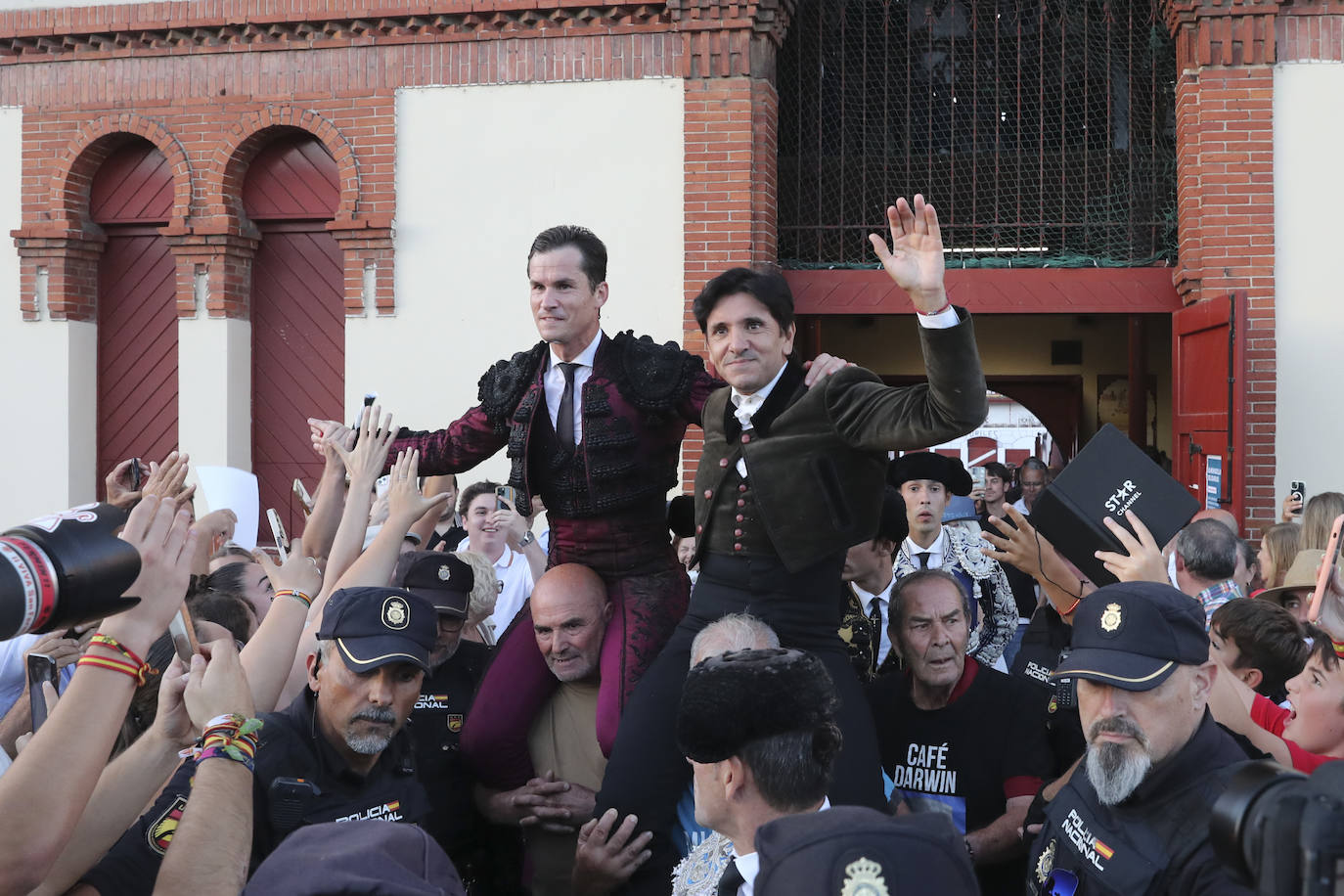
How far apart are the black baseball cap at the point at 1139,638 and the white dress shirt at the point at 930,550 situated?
3.27 m

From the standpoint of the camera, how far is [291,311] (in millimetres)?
10281

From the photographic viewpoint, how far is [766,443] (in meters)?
3.54

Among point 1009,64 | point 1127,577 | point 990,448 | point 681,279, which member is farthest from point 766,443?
point 990,448

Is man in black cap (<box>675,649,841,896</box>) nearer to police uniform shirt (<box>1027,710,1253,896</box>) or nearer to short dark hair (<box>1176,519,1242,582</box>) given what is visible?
police uniform shirt (<box>1027,710,1253,896</box>)

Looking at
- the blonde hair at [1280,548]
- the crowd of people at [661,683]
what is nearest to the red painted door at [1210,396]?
the blonde hair at [1280,548]

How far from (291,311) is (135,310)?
137 centimetres

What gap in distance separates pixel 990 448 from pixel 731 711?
2525 cm

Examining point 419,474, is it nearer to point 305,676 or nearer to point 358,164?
point 305,676

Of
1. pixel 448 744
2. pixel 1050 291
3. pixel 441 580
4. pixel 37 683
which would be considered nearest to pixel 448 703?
pixel 448 744

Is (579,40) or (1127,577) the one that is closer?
(1127,577)

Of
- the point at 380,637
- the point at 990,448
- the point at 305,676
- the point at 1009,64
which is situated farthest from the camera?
the point at 990,448

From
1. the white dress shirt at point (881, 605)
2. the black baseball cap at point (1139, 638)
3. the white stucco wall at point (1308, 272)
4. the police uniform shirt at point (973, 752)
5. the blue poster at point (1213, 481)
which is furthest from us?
the white stucco wall at point (1308, 272)

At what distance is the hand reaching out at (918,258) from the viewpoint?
9.82 feet

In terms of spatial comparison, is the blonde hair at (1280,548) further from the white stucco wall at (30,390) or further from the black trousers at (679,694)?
the white stucco wall at (30,390)
